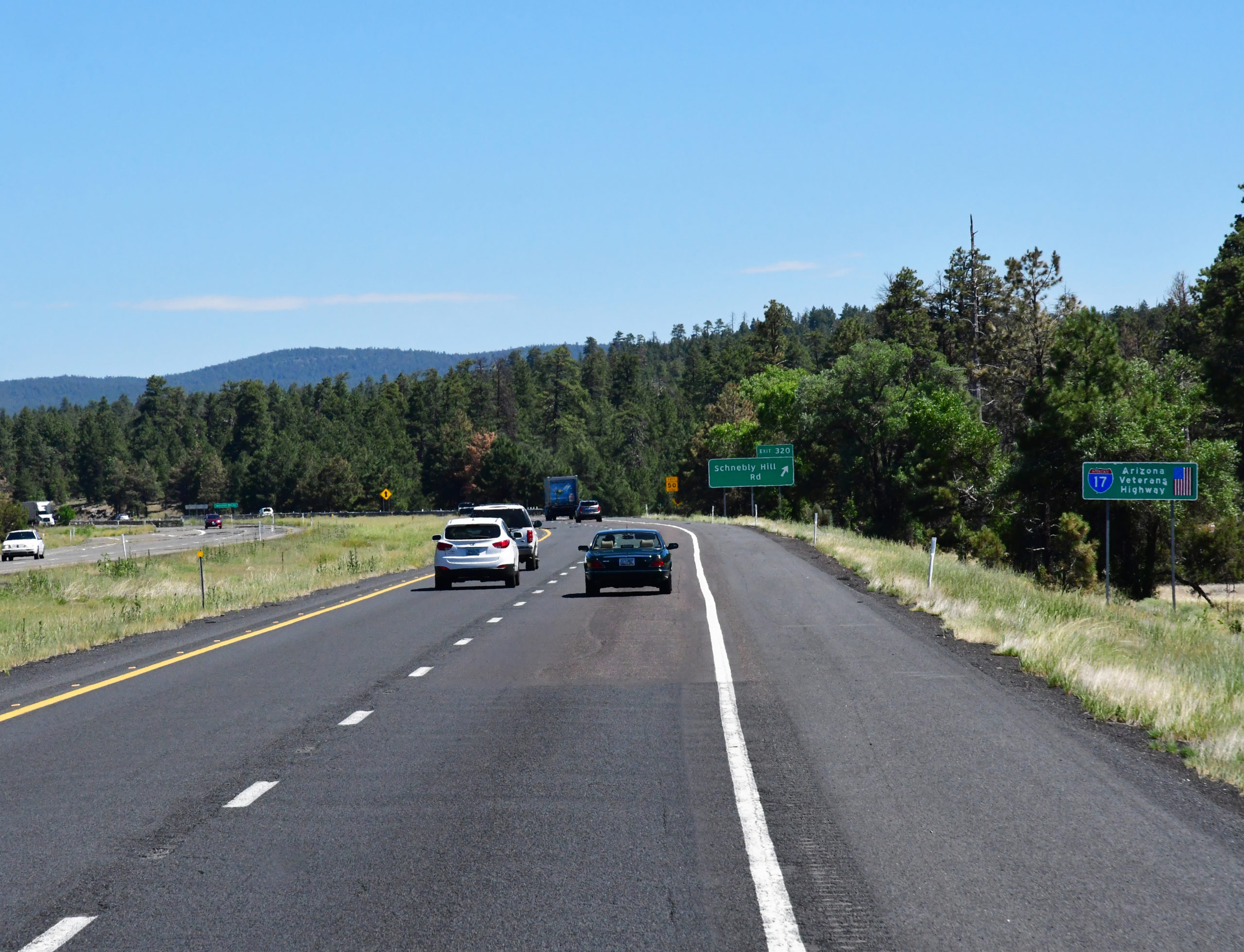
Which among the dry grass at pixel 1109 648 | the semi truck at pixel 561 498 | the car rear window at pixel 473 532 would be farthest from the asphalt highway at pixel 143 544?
the dry grass at pixel 1109 648

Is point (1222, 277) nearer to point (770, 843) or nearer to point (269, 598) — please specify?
point (269, 598)

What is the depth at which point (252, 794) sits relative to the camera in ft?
29.2

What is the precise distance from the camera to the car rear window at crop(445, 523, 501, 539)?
31547mm

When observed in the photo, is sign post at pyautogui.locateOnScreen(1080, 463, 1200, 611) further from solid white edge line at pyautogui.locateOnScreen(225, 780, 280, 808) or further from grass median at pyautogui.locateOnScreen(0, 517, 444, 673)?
solid white edge line at pyautogui.locateOnScreen(225, 780, 280, 808)

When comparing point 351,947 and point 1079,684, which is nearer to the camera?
point 351,947

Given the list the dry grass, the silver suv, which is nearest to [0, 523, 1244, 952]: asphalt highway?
the dry grass

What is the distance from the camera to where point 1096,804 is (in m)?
8.56

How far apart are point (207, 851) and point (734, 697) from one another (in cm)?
663

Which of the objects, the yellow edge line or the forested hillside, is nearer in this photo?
the yellow edge line

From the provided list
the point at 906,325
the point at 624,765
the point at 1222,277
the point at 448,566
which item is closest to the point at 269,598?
the point at 448,566

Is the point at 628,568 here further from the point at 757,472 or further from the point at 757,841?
the point at 757,472

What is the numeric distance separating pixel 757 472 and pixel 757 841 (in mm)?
73007

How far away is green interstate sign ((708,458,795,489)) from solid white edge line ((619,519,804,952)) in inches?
2596

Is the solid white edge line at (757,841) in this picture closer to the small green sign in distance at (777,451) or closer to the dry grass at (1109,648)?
the dry grass at (1109,648)
